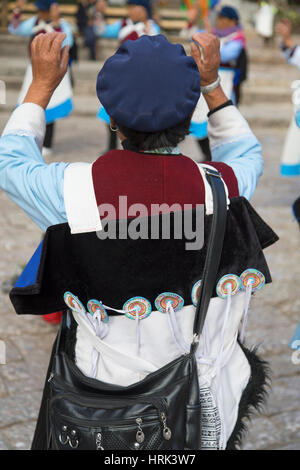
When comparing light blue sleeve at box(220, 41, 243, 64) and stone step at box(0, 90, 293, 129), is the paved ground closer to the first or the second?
light blue sleeve at box(220, 41, 243, 64)

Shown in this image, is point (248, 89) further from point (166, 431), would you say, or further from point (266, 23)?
point (166, 431)

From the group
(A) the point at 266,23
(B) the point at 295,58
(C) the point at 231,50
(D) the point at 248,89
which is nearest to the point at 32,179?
(B) the point at 295,58

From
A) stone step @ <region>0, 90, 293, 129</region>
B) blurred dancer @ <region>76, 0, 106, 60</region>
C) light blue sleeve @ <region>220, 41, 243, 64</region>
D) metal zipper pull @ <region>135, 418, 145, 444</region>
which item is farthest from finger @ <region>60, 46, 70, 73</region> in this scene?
blurred dancer @ <region>76, 0, 106, 60</region>

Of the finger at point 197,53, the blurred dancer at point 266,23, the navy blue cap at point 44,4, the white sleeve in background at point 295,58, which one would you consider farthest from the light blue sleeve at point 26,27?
the blurred dancer at point 266,23

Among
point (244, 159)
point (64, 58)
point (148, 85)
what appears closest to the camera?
point (148, 85)

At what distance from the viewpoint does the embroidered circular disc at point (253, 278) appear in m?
1.66

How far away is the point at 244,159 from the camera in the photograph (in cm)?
178

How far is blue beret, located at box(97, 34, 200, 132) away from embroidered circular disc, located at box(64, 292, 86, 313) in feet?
1.46

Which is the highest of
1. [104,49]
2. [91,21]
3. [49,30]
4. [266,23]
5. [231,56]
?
[49,30]

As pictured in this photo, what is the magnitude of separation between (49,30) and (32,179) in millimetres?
5445

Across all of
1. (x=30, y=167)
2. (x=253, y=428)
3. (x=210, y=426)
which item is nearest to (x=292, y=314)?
(x=253, y=428)

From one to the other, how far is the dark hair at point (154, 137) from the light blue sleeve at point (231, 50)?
17.7 feet
